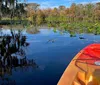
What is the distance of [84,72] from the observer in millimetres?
3371

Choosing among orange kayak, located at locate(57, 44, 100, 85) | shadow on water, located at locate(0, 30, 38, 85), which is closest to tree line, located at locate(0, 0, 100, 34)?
shadow on water, located at locate(0, 30, 38, 85)

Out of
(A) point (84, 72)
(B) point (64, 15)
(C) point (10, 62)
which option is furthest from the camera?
(B) point (64, 15)

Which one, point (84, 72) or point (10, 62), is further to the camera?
point (10, 62)

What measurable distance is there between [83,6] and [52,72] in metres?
31.5

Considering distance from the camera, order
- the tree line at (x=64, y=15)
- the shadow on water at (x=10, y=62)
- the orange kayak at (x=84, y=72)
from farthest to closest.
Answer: the tree line at (x=64, y=15)
the shadow on water at (x=10, y=62)
the orange kayak at (x=84, y=72)

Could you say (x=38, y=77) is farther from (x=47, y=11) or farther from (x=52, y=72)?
(x=47, y=11)

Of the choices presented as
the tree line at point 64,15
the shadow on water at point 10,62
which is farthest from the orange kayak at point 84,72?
the tree line at point 64,15

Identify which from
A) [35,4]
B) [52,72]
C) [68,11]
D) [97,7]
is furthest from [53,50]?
[35,4]

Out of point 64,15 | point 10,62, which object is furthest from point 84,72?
point 64,15

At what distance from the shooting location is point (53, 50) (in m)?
9.05

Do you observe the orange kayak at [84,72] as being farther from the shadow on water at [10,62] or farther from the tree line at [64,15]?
the tree line at [64,15]

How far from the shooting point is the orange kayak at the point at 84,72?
3066 millimetres

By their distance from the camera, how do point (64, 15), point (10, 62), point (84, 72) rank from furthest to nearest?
point (64, 15) → point (10, 62) → point (84, 72)

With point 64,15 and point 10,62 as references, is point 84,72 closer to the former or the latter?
point 10,62
